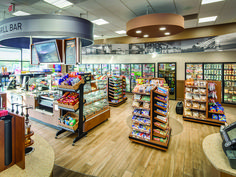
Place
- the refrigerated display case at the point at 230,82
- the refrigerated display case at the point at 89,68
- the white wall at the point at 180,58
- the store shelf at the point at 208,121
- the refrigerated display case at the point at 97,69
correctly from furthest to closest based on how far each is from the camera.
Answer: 1. the refrigerated display case at the point at 89,68
2. the refrigerated display case at the point at 97,69
3. the white wall at the point at 180,58
4. the refrigerated display case at the point at 230,82
5. the store shelf at the point at 208,121

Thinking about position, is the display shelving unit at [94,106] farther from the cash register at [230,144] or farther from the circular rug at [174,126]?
the cash register at [230,144]

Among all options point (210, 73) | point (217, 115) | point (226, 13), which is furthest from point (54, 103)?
point (210, 73)

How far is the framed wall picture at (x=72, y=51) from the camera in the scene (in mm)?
3474

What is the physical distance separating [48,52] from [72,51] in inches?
29.9

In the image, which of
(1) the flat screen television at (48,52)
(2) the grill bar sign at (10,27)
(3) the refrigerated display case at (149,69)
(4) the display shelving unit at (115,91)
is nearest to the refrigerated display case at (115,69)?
(3) the refrigerated display case at (149,69)

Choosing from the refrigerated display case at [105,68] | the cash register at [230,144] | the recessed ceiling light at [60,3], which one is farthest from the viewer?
the refrigerated display case at [105,68]

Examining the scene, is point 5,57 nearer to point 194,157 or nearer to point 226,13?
point 194,157

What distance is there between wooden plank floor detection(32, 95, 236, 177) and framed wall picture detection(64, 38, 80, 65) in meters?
2.16

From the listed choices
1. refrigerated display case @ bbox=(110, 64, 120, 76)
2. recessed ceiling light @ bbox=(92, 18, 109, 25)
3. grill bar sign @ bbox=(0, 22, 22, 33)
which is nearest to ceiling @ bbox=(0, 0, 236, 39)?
recessed ceiling light @ bbox=(92, 18, 109, 25)

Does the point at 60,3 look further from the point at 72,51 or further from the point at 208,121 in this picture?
the point at 208,121

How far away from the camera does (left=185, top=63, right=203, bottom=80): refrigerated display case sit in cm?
768

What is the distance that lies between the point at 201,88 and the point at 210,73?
3122 mm

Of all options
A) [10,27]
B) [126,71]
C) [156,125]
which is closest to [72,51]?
[10,27]

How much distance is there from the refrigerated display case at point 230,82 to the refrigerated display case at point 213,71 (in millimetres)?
247
